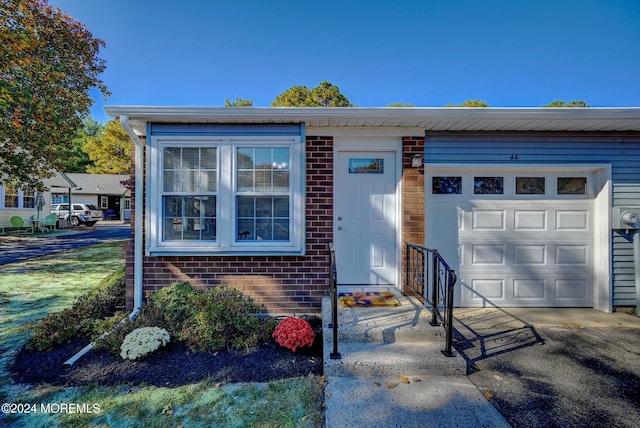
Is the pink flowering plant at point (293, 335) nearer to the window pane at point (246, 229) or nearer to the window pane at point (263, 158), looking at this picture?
the window pane at point (246, 229)

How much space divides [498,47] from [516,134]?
263 inches

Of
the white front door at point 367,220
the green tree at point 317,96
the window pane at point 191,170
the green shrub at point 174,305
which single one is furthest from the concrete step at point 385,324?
the green tree at point 317,96

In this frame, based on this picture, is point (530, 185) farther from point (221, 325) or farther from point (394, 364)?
point (221, 325)

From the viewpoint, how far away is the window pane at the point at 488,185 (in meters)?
4.49

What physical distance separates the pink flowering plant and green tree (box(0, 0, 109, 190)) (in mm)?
11722

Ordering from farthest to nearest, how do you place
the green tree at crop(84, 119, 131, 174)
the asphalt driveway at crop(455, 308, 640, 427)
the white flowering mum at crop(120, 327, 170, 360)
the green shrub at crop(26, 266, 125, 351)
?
the green tree at crop(84, 119, 131, 174) < the green shrub at crop(26, 266, 125, 351) < the white flowering mum at crop(120, 327, 170, 360) < the asphalt driveway at crop(455, 308, 640, 427)

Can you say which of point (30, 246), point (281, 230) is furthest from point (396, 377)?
point (30, 246)

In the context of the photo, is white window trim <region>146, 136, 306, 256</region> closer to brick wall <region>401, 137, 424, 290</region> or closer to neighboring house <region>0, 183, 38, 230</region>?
brick wall <region>401, 137, 424, 290</region>

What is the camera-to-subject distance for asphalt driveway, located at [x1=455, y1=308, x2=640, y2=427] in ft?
7.66

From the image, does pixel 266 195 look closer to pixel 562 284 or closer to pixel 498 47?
pixel 562 284

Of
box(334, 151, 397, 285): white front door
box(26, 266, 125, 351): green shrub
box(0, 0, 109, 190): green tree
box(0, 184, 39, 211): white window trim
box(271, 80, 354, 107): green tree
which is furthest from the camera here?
box(271, 80, 354, 107): green tree

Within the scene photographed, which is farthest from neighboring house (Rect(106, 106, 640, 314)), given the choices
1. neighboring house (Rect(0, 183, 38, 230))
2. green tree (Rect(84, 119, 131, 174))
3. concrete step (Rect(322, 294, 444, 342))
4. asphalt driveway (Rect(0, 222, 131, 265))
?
green tree (Rect(84, 119, 131, 174))

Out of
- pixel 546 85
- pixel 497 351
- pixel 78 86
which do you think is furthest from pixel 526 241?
pixel 78 86

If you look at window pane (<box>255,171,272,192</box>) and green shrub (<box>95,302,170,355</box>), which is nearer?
green shrub (<box>95,302,170,355</box>)
